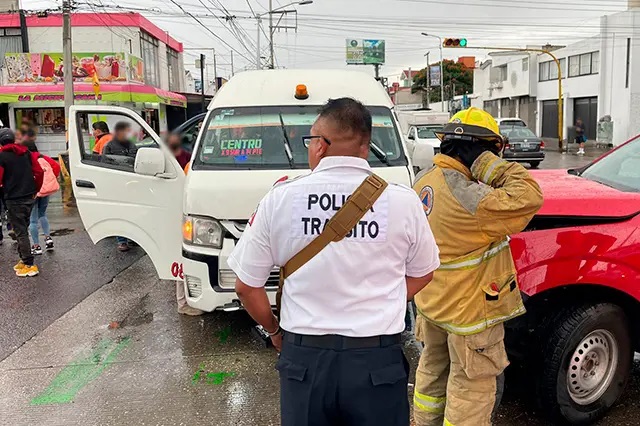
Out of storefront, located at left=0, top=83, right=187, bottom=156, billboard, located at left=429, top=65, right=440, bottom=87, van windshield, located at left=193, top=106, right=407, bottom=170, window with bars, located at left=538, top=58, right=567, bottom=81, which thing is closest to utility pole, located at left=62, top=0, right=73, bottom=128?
storefront, located at left=0, top=83, right=187, bottom=156

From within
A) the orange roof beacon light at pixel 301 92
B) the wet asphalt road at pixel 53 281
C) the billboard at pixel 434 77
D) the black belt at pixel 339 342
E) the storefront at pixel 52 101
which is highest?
the billboard at pixel 434 77

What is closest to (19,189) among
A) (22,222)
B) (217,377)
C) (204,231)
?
(22,222)

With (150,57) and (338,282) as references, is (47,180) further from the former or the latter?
(150,57)

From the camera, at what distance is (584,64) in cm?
3662

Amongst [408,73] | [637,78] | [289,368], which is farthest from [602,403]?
[408,73]

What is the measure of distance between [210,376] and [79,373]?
1.04 m

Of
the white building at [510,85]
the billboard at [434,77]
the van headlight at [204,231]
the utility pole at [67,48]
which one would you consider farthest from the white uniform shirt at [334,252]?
the billboard at [434,77]

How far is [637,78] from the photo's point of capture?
31.1 m

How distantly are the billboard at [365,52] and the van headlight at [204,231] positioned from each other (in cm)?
8094

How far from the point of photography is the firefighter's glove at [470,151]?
272cm

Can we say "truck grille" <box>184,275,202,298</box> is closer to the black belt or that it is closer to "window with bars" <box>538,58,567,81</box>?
the black belt

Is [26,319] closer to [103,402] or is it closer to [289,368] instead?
[103,402]

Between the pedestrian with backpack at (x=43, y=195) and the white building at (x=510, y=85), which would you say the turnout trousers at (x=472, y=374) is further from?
the white building at (x=510, y=85)

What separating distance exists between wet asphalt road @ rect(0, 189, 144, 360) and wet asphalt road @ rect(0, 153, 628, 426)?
22mm
